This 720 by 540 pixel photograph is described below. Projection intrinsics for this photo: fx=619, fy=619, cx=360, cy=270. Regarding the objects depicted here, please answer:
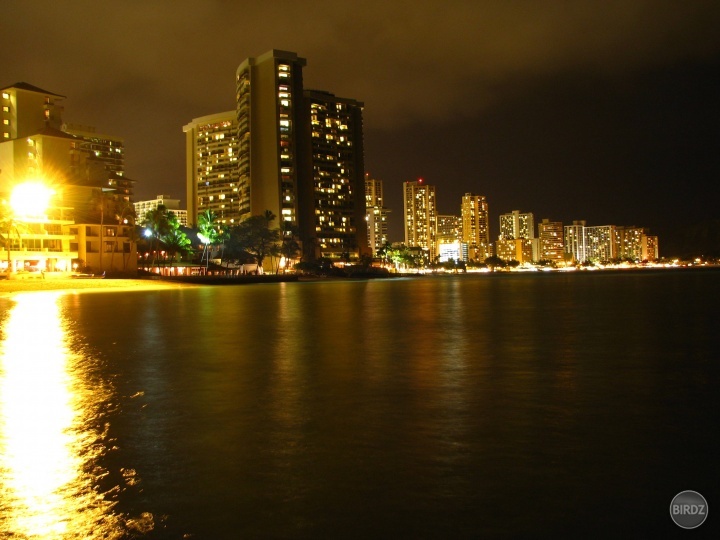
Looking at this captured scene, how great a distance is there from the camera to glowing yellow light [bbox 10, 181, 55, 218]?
88562 mm

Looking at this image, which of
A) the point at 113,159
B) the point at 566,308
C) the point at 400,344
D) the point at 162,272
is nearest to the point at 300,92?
the point at 113,159

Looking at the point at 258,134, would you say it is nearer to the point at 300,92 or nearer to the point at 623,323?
the point at 300,92

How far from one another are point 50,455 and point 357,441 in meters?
3.74

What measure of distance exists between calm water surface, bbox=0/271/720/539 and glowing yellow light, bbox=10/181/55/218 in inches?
3220

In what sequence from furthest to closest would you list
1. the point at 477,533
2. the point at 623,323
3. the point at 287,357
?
1. the point at 623,323
2. the point at 287,357
3. the point at 477,533

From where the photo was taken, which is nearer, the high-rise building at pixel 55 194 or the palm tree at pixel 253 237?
the high-rise building at pixel 55 194

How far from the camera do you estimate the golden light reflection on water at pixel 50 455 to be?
554cm

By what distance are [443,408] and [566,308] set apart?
27.0 meters

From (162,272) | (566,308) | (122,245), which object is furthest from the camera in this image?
(162,272)

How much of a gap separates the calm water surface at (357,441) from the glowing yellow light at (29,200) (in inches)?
3220

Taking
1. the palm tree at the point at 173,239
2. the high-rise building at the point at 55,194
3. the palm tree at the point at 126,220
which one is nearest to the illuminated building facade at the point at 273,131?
the high-rise building at the point at 55,194

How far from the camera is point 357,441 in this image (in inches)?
314

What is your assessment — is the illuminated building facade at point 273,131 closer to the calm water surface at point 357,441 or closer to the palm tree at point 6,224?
the palm tree at point 6,224

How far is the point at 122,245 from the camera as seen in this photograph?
100 metres
